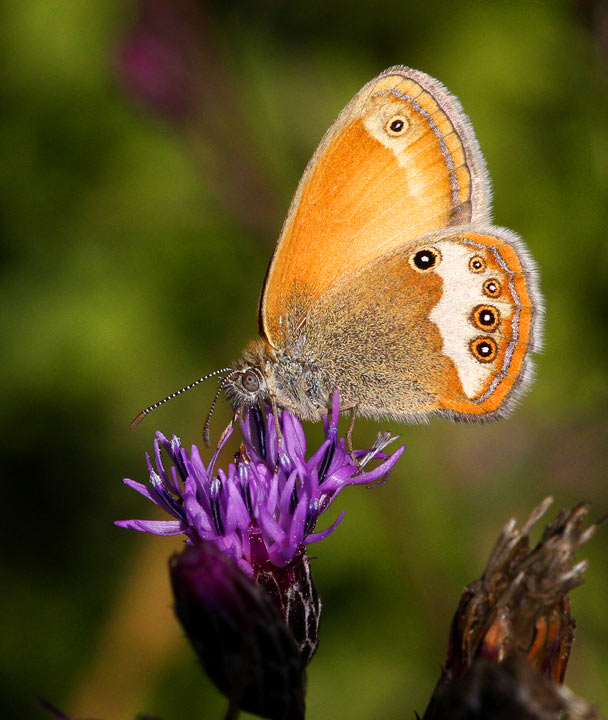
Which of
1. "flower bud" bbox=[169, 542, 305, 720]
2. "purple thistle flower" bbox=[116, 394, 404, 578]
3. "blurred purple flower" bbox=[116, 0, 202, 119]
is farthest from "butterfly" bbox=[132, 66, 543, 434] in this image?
"blurred purple flower" bbox=[116, 0, 202, 119]

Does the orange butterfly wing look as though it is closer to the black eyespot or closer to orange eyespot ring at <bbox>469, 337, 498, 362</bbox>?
the black eyespot

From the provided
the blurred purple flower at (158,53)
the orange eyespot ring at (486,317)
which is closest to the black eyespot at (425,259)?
the orange eyespot ring at (486,317)

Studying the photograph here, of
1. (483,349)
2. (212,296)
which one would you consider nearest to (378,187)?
(483,349)

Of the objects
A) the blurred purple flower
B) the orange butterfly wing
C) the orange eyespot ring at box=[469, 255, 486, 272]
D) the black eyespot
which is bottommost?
the orange eyespot ring at box=[469, 255, 486, 272]

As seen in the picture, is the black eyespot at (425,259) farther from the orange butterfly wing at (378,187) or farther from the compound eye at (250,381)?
the compound eye at (250,381)

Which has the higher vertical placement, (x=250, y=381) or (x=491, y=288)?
(x=491, y=288)

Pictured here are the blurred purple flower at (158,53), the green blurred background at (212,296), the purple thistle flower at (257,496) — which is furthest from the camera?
the blurred purple flower at (158,53)

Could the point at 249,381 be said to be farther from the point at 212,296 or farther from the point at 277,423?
the point at 212,296
